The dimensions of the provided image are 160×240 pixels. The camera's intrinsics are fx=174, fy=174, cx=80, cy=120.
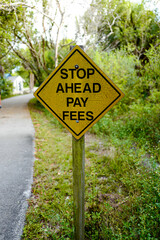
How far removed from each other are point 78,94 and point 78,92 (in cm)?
2

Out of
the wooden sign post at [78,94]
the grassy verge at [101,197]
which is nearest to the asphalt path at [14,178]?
the grassy verge at [101,197]

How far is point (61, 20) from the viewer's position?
1005 cm

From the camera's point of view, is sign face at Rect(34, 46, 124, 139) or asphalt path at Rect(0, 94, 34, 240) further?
asphalt path at Rect(0, 94, 34, 240)

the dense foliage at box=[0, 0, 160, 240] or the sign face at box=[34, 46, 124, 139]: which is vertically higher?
the sign face at box=[34, 46, 124, 139]

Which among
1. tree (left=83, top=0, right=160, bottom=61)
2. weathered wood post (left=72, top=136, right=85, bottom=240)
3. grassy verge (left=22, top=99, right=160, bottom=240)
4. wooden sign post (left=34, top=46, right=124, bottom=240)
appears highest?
tree (left=83, top=0, right=160, bottom=61)

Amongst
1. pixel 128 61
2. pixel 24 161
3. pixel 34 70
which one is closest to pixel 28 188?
pixel 24 161

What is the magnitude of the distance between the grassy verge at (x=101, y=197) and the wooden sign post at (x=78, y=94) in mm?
1123

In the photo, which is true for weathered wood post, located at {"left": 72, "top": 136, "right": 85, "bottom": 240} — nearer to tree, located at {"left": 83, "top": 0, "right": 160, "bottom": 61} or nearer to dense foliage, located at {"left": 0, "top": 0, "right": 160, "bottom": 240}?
dense foliage, located at {"left": 0, "top": 0, "right": 160, "bottom": 240}

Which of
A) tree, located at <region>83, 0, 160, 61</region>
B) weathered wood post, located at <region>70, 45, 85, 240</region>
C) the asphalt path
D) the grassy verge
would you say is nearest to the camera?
weathered wood post, located at <region>70, 45, 85, 240</region>

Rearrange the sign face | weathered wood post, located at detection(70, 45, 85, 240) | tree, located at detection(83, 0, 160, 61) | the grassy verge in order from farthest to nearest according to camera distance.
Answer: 1. tree, located at detection(83, 0, 160, 61)
2. the grassy verge
3. weathered wood post, located at detection(70, 45, 85, 240)
4. the sign face

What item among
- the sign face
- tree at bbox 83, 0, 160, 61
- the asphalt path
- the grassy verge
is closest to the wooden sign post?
the sign face

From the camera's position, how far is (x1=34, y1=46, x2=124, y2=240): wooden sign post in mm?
1636

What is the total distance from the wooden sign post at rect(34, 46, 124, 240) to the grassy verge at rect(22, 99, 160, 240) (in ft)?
3.68

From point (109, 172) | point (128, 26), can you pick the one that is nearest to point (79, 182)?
point (109, 172)
